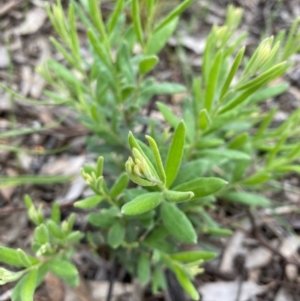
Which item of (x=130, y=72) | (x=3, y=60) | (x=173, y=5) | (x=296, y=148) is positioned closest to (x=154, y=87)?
(x=130, y=72)

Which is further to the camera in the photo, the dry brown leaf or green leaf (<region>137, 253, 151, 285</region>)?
the dry brown leaf

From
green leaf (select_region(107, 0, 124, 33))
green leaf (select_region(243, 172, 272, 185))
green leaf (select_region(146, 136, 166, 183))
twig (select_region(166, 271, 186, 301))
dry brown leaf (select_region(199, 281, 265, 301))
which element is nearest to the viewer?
green leaf (select_region(146, 136, 166, 183))

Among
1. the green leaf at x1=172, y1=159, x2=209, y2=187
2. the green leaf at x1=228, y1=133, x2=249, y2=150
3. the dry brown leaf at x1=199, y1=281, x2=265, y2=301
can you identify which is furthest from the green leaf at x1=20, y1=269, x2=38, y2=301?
the dry brown leaf at x1=199, y1=281, x2=265, y2=301

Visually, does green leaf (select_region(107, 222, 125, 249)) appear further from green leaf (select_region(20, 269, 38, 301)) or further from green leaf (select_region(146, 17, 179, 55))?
green leaf (select_region(146, 17, 179, 55))

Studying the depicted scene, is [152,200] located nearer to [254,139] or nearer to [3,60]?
[254,139]

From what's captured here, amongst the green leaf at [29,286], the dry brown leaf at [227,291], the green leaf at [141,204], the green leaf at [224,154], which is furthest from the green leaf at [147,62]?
the dry brown leaf at [227,291]

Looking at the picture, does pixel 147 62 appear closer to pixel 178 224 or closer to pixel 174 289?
pixel 178 224

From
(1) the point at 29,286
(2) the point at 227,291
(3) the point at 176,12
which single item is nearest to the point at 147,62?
(3) the point at 176,12
